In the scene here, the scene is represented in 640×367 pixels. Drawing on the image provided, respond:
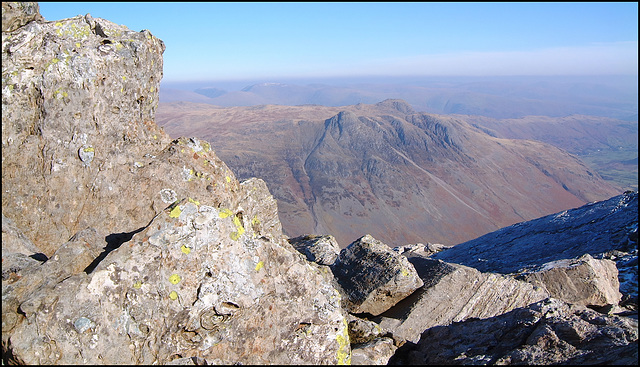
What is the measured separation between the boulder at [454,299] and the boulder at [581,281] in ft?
3.51

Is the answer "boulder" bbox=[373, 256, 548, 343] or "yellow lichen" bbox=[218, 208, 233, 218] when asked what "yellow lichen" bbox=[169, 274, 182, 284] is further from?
"boulder" bbox=[373, 256, 548, 343]

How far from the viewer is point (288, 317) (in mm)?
8242

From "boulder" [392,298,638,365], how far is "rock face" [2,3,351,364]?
2500 mm

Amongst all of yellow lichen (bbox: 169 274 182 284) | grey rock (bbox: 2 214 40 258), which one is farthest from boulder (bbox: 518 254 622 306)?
grey rock (bbox: 2 214 40 258)

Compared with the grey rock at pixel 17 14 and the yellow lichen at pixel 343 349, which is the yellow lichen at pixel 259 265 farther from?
the grey rock at pixel 17 14

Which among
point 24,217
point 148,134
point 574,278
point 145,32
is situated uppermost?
point 145,32

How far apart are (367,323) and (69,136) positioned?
35.9 ft

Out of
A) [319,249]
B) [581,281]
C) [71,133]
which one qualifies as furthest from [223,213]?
[581,281]

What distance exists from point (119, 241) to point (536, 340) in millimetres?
10060

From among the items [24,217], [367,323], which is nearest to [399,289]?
[367,323]

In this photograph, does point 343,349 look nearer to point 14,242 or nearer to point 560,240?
point 14,242

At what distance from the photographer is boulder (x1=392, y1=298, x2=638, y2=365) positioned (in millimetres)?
7449

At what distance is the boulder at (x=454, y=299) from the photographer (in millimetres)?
12258

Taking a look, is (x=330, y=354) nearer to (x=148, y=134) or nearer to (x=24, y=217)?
(x=24, y=217)
